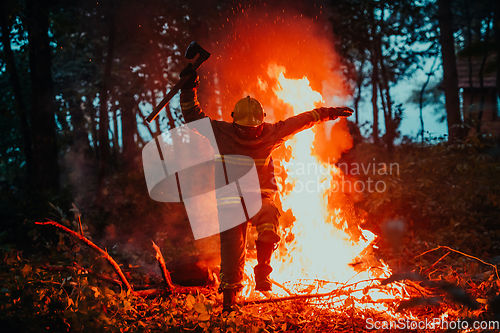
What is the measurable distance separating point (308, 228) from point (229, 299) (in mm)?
1770

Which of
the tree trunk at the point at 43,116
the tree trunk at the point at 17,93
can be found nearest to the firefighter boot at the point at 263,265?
the tree trunk at the point at 43,116

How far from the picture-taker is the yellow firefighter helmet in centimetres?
380

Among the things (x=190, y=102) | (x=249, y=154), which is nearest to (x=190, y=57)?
(x=190, y=102)

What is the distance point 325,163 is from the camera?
564cm

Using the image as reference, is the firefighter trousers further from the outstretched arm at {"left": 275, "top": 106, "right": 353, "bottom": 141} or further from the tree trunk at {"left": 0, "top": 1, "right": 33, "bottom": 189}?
the tree trunk at {"left": 0, "top": 1, "right": 33, "bottom": 189}

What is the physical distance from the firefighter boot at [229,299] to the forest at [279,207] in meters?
0.20

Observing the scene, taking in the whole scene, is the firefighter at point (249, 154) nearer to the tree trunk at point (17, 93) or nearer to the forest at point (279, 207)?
the forest at point (279, 207)

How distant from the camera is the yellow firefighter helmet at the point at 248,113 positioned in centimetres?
380

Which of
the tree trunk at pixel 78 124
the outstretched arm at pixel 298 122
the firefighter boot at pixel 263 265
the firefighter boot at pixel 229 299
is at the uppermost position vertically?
the tree trunk at pixel 78 124

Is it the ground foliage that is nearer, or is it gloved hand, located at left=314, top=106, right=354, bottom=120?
the ground foliage

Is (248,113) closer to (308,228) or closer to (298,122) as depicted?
(298,122)

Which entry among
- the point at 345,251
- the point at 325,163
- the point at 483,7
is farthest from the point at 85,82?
the point at 483,7

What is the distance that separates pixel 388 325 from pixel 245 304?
1.56 meters

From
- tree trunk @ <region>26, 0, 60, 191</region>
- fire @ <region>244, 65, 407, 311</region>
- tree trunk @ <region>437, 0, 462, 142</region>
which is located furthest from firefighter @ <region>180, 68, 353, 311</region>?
tree trunk @ <region>437, 0, 462, 142</region>
